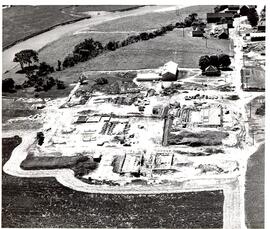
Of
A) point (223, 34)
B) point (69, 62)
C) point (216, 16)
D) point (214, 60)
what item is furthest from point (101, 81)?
point (216, 16)

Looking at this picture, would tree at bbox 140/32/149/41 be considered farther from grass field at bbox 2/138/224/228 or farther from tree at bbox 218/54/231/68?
grass field at bbox 2/138/224/228

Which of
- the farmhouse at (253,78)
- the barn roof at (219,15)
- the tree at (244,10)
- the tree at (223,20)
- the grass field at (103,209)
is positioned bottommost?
the grass field at (103,209)

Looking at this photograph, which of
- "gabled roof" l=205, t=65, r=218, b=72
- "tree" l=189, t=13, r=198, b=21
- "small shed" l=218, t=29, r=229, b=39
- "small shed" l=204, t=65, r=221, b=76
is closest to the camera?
"small shed" l=204, t=65, r=221, b=76

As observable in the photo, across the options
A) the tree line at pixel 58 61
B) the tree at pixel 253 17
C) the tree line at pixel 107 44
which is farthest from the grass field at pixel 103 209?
the tree at pixel 253 17

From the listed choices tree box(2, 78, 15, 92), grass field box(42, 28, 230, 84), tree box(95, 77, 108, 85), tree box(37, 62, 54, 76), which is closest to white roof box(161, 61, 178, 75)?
grass field box(42, 28, 230, 84)

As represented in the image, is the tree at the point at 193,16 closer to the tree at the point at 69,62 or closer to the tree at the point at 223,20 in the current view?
the tree at the point at 223,20

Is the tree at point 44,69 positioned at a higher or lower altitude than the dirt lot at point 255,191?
higher

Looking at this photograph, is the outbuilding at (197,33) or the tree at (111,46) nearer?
the tree at (111,46)
